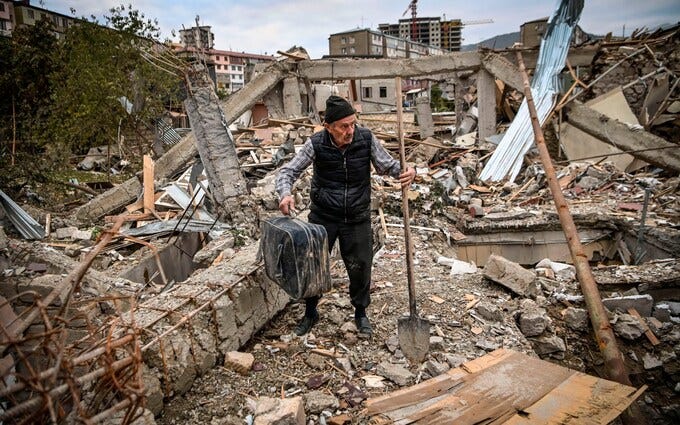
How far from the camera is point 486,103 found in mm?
12375

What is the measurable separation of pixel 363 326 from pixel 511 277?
1930mm

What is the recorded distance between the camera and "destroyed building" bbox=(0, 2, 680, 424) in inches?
90.4

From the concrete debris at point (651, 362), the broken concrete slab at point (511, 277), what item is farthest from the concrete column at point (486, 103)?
the concrete debris at point (651, 362)

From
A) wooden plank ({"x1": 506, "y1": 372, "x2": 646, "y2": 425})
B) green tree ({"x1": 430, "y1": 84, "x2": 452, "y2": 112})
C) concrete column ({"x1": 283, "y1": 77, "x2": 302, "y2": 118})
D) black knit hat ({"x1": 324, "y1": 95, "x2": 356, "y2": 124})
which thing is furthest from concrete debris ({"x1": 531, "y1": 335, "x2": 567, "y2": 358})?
green tree ({"x1": 430, "y1": 84, "x2": 452, "y2": 112})

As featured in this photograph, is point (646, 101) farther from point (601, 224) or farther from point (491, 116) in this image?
point (601, 224)

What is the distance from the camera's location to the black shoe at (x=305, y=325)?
3.42m

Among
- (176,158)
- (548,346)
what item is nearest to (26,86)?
(176,158)

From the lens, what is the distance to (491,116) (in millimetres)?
12492

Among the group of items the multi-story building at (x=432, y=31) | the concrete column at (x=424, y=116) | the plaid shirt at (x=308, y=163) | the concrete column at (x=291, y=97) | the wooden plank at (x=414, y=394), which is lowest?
the wooden plank at (x=414, y=394)

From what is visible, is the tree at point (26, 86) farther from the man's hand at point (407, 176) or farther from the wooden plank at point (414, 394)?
the wooden plank at point (414, 394)

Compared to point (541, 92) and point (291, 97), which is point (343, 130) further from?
point (291, 97)

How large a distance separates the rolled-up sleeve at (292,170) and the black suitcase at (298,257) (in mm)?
315

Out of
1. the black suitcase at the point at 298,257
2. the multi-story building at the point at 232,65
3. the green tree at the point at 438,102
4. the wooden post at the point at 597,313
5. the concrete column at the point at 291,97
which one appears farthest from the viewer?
the multi-story building at the point at 232,65

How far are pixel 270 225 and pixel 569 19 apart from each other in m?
11.4
